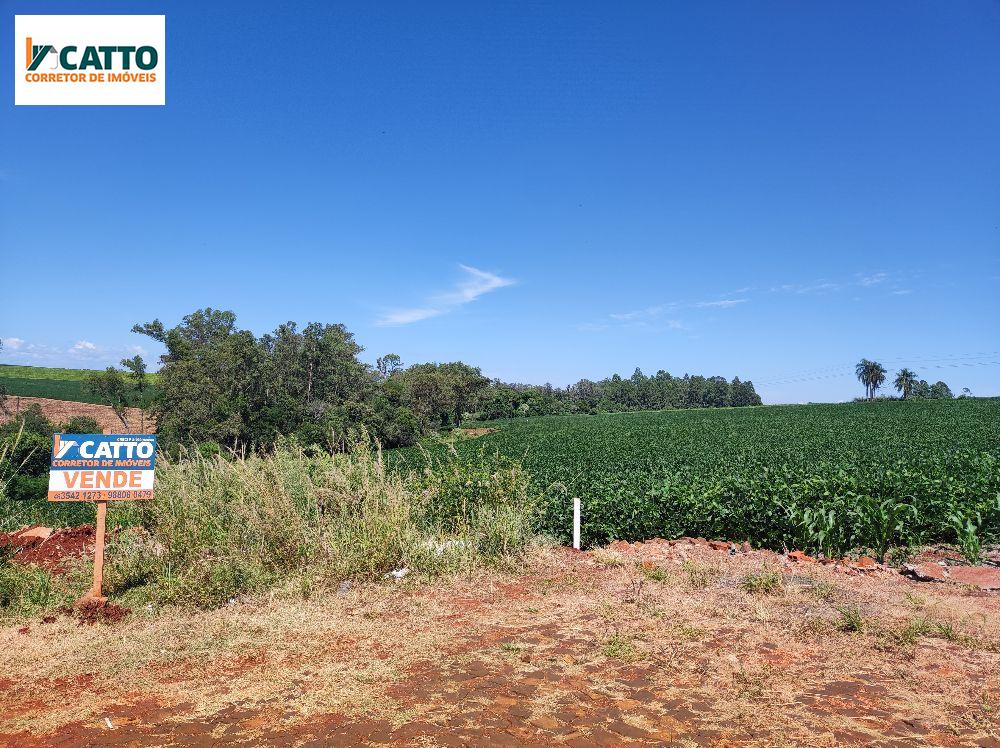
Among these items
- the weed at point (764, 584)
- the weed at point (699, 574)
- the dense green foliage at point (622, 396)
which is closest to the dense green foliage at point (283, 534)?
the weed at point (699, 574)

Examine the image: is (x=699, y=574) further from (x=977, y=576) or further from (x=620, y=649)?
(x=977, y=576)

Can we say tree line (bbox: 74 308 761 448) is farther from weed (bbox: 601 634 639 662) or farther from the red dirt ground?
weed (bbox: 601 634 639 662)

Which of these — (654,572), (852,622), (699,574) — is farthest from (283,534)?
(852,622)

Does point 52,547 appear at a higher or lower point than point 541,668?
higher

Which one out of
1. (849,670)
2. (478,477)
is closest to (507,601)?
(478,477)

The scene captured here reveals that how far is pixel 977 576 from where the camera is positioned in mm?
6945

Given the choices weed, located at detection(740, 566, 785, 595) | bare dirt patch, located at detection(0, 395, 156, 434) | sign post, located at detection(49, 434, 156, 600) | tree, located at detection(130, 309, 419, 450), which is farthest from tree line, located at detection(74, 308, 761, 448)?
weed, located at detection(740, 566, 785, 595)

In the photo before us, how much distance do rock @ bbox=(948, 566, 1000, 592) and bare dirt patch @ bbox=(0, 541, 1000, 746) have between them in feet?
1.13

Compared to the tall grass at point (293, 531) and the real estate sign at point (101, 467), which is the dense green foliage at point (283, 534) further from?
the real estate sign at point (101, 467)

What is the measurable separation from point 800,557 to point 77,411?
7190 centimetres

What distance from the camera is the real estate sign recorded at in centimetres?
698

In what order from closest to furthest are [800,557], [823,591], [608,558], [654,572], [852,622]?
[852,622] < [823,591] < [654,572] < [800,557] < [608,558]

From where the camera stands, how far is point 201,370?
34.3 m

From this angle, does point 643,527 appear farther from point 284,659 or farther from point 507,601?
point 284,659
